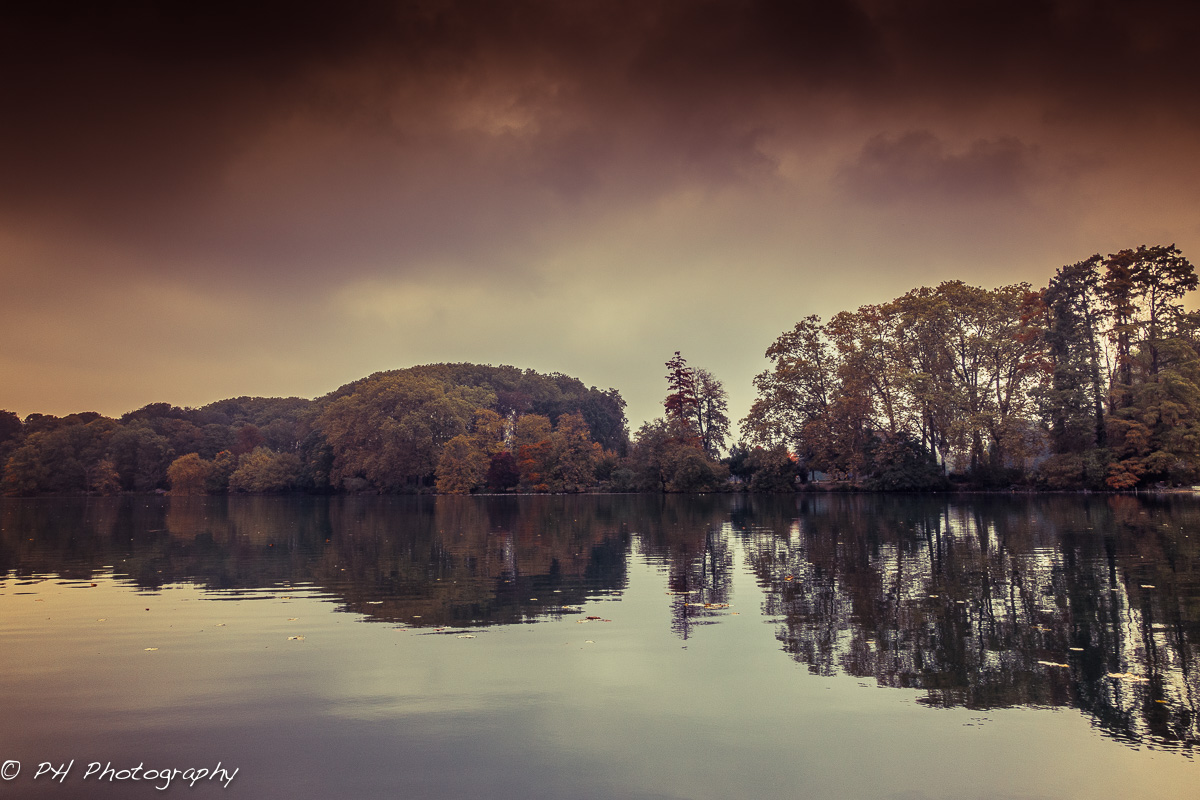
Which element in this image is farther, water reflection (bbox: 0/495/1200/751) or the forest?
the forest

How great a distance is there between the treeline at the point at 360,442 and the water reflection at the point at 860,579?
49.2m

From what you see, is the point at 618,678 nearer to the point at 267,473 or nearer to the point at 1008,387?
the point at 1008,387

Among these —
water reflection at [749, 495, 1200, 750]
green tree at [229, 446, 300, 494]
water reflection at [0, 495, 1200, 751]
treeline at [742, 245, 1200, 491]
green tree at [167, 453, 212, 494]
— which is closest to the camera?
water reflection at [749, 495, 1200, 750]

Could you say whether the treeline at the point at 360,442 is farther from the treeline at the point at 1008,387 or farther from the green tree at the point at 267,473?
the treeline at the point at 1008,387

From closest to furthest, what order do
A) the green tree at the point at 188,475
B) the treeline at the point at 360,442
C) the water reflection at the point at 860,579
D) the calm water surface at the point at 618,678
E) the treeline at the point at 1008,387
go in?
the calm water surface at the point at 618,678 → the water reflection at the point at 860,579 → the treeline at the point at 1008,387 → the treeline at the point at 360,442 → the green tree at the point at 188,475

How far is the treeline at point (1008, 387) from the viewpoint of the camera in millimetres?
45750

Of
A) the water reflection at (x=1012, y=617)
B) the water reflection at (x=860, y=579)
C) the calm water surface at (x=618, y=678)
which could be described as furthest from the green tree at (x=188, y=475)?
the water reflection at (x=1012, y=617)

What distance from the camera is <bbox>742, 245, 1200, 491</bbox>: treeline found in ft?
150

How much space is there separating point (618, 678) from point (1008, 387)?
5558 cm

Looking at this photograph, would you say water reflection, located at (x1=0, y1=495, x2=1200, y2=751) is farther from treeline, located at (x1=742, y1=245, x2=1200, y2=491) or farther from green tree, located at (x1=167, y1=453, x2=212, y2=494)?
green tree, located at (x1=167, y1=453, x2=212, y2=494)

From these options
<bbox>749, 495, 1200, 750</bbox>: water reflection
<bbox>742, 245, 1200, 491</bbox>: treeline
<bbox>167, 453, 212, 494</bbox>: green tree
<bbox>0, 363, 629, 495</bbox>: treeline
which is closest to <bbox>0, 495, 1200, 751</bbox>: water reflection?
<bbox>749, 495, 1200, 750</bbox>: water reflection

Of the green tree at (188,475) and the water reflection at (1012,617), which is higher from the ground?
the green tree at (188,475)

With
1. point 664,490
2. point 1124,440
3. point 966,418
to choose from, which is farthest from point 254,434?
point 1124,440

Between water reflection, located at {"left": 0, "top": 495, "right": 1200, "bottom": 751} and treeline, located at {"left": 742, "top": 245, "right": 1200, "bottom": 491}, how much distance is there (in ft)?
67.0
